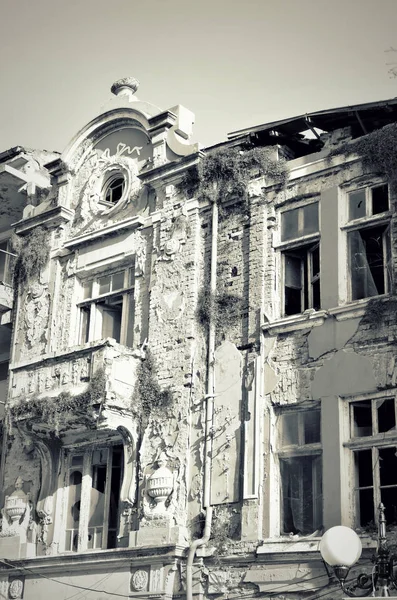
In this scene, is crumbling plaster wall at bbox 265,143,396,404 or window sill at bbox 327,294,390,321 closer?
crumbling plaster wall at bbox 265,143,396,404

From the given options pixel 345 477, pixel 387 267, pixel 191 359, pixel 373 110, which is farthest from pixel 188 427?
pixel 373 110

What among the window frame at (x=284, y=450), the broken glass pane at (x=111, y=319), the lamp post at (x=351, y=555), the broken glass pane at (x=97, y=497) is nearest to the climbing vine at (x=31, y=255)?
the broken glass pane at (x=111, y=319)

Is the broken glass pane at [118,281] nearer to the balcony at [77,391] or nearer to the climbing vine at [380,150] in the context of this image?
the balcony at [77,391]

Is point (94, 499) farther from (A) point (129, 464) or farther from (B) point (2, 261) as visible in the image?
(B) point (2, 261)

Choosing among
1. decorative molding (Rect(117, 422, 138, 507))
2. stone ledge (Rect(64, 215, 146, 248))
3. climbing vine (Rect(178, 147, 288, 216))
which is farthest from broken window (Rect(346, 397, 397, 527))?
stone ledge (Rect(64, 215, 146, 248))

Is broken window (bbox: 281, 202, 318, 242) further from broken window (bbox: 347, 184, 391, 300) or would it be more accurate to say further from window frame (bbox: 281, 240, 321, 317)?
broken window (bbox: 347, 184, 391, 300)

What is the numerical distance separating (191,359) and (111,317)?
112 inches

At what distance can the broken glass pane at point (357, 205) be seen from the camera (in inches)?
582

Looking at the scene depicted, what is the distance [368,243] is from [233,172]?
2867mm

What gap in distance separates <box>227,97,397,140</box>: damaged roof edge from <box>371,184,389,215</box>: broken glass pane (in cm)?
131

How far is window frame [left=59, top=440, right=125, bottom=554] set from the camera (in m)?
16.0

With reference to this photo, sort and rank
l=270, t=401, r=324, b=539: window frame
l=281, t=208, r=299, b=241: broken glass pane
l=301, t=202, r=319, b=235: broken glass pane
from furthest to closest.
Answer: l=281, t=208, r=299, b=241: broken glass pane
l=301, t=202, r=319, b=235: broken glass pane
l=270, t=401, r=324, b=539: window frame

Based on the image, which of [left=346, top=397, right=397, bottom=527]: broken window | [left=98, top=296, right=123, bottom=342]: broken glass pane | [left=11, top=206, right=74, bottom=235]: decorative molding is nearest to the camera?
[left=346, top=397, right=397, bottom=527]: broken window

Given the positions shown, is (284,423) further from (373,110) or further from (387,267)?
(373,110)
